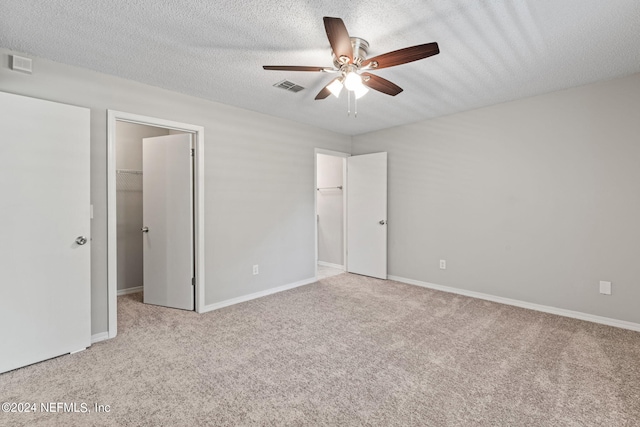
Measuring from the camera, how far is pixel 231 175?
12.0ft

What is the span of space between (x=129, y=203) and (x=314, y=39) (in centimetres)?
352

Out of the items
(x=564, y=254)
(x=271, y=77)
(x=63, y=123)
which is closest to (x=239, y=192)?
(x=271, y=77)

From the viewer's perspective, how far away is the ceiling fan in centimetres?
175

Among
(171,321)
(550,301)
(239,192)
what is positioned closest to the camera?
(171,321)

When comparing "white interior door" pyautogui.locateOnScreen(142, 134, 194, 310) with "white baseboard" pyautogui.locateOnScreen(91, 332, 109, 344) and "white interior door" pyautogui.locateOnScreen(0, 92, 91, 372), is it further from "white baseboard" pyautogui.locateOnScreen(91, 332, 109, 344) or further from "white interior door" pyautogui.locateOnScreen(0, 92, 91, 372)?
"white interior door" pyautogui.locateOnScreen(0, 92, 91, 372)

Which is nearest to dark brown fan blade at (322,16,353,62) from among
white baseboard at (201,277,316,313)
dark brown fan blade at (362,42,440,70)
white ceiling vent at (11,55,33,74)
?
dark brown fan blade at (362,42,440,70)

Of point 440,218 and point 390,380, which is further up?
point 440,218

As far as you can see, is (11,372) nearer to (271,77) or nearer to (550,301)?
(271,77)

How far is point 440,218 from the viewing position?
166 inches

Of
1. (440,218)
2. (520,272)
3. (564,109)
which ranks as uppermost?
(564,109)

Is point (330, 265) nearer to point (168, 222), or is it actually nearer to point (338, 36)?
point (168, 222)

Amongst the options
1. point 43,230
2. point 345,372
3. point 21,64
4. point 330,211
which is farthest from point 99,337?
point 330,211

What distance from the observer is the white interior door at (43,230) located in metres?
2.18

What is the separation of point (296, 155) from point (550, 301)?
3576 mm
